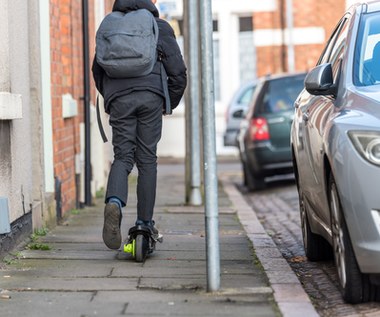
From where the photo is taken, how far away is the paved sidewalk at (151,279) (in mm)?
6371

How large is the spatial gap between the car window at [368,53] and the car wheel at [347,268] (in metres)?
0.75

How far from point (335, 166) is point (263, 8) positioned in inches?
888

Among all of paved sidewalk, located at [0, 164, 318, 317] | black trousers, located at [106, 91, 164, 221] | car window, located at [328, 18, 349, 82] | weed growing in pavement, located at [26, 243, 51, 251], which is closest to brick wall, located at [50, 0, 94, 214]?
paved sidewalk, located at [0, 164, 318, 317]

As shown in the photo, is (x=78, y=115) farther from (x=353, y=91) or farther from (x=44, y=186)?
(x=353, y=91)

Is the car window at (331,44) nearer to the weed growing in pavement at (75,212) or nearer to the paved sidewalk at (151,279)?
the paved sidewalk at (151,279)

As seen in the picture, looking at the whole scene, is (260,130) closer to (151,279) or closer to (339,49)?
(339,49)

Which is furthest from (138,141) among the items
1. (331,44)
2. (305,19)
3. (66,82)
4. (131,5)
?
(305,19)

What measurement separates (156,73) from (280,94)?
9929mm

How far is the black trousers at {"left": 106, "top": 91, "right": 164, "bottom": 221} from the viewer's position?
8.07 m

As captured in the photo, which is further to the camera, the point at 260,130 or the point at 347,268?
the point at 260,130

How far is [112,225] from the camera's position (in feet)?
25.8

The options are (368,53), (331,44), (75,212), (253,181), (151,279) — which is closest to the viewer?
(151,279)

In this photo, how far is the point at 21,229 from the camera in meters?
8.78

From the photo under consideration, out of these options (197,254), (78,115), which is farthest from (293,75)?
(197,254)
